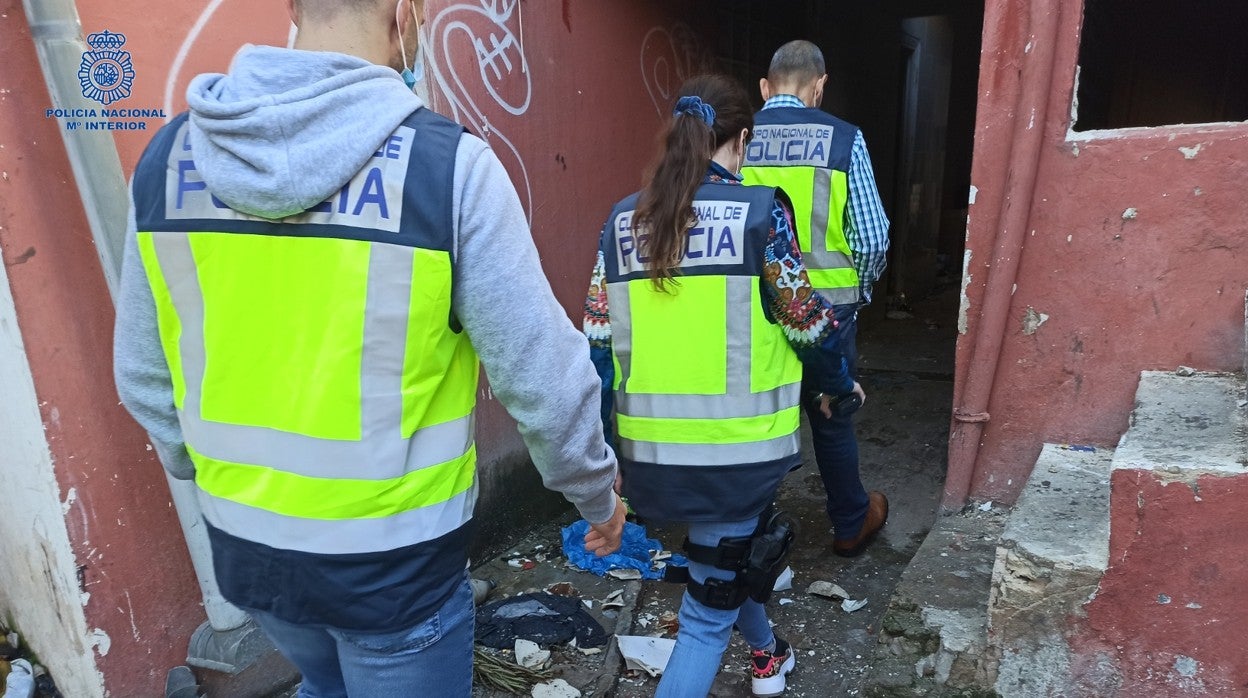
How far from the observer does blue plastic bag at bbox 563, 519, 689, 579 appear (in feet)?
11.2

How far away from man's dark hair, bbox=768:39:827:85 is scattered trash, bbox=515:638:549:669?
240cm

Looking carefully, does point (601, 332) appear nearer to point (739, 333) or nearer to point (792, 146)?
point (739, 333)

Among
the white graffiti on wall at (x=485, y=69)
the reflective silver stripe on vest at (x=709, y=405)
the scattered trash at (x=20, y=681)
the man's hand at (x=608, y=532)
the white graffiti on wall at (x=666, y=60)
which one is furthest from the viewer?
the white graffiti on wall at (x=666, y=60)

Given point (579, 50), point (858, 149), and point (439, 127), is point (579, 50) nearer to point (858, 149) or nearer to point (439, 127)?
Answer: point (858, 149)

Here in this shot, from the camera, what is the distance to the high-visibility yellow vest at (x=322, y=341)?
1.15 m

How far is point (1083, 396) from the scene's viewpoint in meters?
2.79

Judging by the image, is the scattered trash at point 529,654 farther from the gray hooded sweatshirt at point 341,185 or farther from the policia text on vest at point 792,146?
the policia text on vest at point 792,146

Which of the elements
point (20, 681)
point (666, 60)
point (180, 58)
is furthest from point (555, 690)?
point (666, 60)

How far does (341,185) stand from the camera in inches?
44.7

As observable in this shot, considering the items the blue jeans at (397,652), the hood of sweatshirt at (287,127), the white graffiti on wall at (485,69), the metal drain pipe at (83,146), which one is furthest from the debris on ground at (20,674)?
the white graffiti on wall at (485,69)

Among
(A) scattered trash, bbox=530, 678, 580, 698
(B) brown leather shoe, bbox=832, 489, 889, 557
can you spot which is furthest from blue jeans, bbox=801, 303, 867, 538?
(A) scattered trash, bbox=530, 678, 580, 698

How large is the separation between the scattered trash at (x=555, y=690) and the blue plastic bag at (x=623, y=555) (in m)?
0.69

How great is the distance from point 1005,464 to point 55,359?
310 cm

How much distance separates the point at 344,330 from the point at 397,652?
1.82ft
